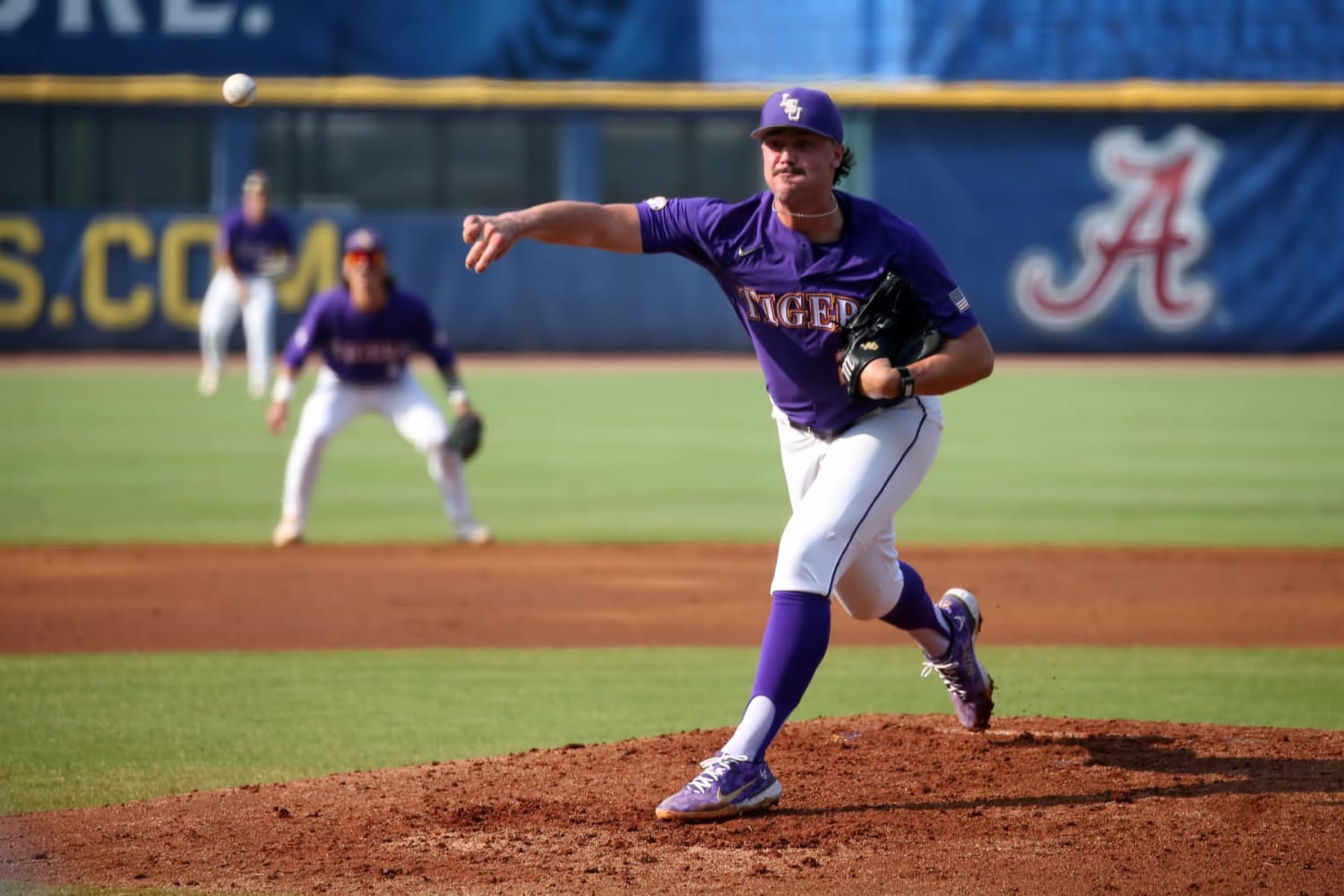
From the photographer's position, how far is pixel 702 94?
78.8ft

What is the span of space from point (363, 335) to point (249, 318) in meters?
7.90

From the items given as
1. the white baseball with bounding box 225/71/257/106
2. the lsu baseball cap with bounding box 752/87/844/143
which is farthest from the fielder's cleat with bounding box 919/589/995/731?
the white baseball with bounding box 225/71/257/106

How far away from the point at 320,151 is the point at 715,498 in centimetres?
1357

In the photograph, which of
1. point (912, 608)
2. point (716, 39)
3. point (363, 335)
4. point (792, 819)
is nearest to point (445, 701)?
point (912, 608)

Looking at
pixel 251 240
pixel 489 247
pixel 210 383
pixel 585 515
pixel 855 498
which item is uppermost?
pixel 489 247

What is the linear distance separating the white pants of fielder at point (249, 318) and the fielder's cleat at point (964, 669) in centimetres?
1338

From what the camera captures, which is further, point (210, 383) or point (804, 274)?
point (210, 383)

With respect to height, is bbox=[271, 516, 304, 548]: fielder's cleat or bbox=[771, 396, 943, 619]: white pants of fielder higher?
bbox=[771, 396, 943, 619]: white pants of fielder

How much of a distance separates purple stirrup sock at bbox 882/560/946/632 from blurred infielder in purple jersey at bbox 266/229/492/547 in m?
5.25

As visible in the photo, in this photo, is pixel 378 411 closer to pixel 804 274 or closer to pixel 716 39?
pixel 804 274

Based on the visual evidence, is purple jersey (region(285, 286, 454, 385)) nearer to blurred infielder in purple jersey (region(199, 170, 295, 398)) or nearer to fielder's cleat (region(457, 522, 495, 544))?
fielder's cleat (region(457, 522, 495, 544))

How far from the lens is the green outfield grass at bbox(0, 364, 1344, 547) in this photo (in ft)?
36.3

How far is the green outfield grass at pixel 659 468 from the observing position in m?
11.1

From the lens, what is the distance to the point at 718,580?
916 cm
